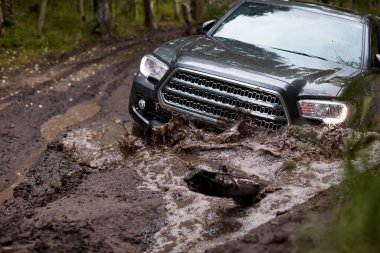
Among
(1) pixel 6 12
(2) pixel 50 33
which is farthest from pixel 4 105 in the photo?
(2) pixel 50 33

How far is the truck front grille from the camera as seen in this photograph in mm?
4617

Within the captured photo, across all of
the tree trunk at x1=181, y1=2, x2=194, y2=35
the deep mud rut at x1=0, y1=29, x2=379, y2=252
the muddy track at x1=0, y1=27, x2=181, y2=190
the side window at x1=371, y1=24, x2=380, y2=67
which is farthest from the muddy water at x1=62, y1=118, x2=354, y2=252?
the tree trunk at x1=181, y1=2, x2=194, y2=35

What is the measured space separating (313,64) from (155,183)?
2.03m

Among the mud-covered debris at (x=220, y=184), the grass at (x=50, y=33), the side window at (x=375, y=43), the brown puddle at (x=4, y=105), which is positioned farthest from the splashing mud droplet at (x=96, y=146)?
A: the grass at (x=50, y=33)

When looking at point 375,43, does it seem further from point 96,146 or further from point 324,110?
point 96,146

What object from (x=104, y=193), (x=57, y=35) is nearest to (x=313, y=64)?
(x=104, y=193)

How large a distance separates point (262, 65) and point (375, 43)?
193 cm

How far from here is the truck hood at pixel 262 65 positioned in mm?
4621

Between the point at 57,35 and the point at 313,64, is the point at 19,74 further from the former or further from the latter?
the point at 313,64

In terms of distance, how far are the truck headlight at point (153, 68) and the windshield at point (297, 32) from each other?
3.35 feet

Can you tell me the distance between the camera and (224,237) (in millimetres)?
3320

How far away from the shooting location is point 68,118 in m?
8.09

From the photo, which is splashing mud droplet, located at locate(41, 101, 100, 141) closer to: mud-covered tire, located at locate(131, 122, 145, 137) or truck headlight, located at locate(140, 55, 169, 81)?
mud-covered tire, located at locate(131, 122, 145, 137)

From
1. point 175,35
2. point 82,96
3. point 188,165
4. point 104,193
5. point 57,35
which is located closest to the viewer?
point 104,193
